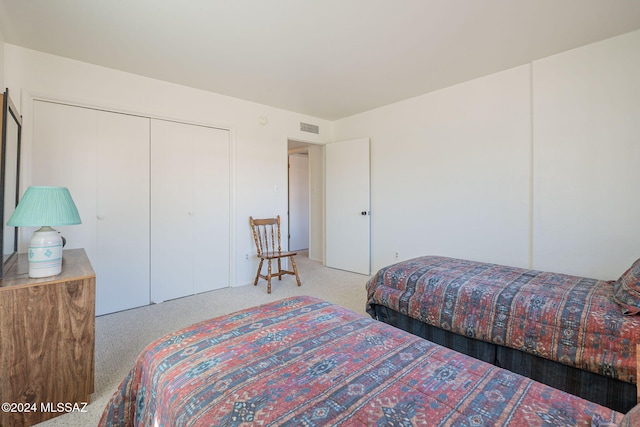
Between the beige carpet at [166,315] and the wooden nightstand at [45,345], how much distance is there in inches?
4.5

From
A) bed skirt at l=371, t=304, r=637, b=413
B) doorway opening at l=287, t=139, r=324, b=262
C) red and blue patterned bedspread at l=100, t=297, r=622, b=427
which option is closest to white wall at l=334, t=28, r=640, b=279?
bed skirt at l=371, t=304, r=637, b=413

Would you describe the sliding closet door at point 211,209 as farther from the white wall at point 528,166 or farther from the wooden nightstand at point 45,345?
the white wall at point 528,166

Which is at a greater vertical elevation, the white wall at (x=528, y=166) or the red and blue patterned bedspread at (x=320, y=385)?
the white wall at (x=528, y=166)

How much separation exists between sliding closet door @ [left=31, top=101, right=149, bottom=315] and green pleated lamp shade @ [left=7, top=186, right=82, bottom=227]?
1446 millimetres

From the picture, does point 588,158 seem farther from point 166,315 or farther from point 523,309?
point 166,315

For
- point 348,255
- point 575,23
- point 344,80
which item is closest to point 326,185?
point 348,255

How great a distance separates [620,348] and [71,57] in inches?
176

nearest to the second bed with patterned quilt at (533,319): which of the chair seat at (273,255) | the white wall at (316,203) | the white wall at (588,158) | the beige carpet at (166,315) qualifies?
the white wall at (588,158)

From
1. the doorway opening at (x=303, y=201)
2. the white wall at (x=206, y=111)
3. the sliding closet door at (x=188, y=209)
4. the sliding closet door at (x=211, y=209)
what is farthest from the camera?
the doorway opening at (x=303, y=201)

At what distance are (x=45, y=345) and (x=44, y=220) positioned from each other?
65cm

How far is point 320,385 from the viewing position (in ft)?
2.85

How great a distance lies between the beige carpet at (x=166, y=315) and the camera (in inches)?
69.7

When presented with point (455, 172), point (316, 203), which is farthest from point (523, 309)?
point (316, 203)

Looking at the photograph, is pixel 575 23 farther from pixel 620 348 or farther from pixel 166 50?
pixel 166 50
